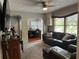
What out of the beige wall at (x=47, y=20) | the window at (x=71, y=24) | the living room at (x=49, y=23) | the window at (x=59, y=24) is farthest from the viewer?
the beige wall at (x=47, y=20)

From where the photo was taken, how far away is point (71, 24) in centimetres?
612

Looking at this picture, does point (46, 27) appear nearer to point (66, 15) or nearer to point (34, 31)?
point (66, 15)

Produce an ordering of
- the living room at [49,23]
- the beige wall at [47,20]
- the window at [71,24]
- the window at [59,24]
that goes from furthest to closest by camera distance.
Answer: the beige wall at [47,20] < the window at [59,24] < the window at [71,24] < the living room at [49,23]

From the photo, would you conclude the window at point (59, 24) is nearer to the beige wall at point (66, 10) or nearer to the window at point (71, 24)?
the beige wall at point (66, 10)

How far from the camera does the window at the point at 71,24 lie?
230 inches

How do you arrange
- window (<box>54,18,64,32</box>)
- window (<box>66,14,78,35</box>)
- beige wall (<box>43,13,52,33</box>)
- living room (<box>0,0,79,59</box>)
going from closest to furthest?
living room (<box>0,0,79,59</box>)
window (<box>66,14,78,35</box>)
window (<box>54,18,64,32</box>)
beige wall (<box>43,13,52,33</box>)

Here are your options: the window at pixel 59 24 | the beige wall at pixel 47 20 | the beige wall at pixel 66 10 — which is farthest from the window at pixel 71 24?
the beige wall at pixel 47 20

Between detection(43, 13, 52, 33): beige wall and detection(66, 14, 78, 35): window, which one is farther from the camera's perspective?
detection(43, 13, 52, 33): beige wall

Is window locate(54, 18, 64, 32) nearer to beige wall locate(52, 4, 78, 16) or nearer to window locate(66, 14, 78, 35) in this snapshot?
beige wall locate(52, 4, 78, 16)

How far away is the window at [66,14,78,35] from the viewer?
585 cm

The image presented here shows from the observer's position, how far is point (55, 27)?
7.76 meters

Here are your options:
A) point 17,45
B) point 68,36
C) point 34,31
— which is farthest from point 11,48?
point 34,31

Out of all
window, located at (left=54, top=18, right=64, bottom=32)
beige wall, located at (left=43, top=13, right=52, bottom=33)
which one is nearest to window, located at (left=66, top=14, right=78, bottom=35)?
window, located at (left=54, top=18, right=64, bottom=32)

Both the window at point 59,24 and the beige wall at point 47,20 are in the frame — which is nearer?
the window at point 59,24
